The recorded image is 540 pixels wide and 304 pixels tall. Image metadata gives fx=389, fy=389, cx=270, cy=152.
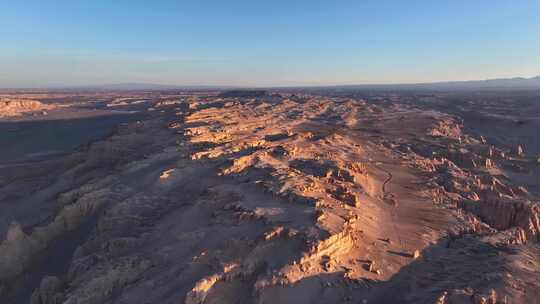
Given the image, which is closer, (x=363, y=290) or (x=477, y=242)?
(x=363, y=290)

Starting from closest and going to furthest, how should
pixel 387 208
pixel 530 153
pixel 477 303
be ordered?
pixel 477 303, pixel 387 208, pixel 530 153

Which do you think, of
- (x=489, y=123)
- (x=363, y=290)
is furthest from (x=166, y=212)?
(x=489, y=123)

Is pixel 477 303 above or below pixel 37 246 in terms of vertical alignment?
above

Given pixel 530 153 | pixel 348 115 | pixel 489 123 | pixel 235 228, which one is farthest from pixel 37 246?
pixel 489 123

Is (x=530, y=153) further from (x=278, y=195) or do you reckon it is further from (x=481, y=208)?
(x=278, y=195)

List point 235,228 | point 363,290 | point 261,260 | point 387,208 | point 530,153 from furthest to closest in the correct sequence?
point 530,153, point 387,208, point 235,228, point 261,260, point 363,290

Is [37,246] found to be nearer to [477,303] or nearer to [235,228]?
[235,228]

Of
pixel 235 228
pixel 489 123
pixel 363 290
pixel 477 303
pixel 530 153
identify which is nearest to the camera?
pixel 477 303

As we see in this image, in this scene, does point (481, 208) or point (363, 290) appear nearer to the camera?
point (363, 290)

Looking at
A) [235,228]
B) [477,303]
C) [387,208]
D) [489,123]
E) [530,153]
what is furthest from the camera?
[489,123]
